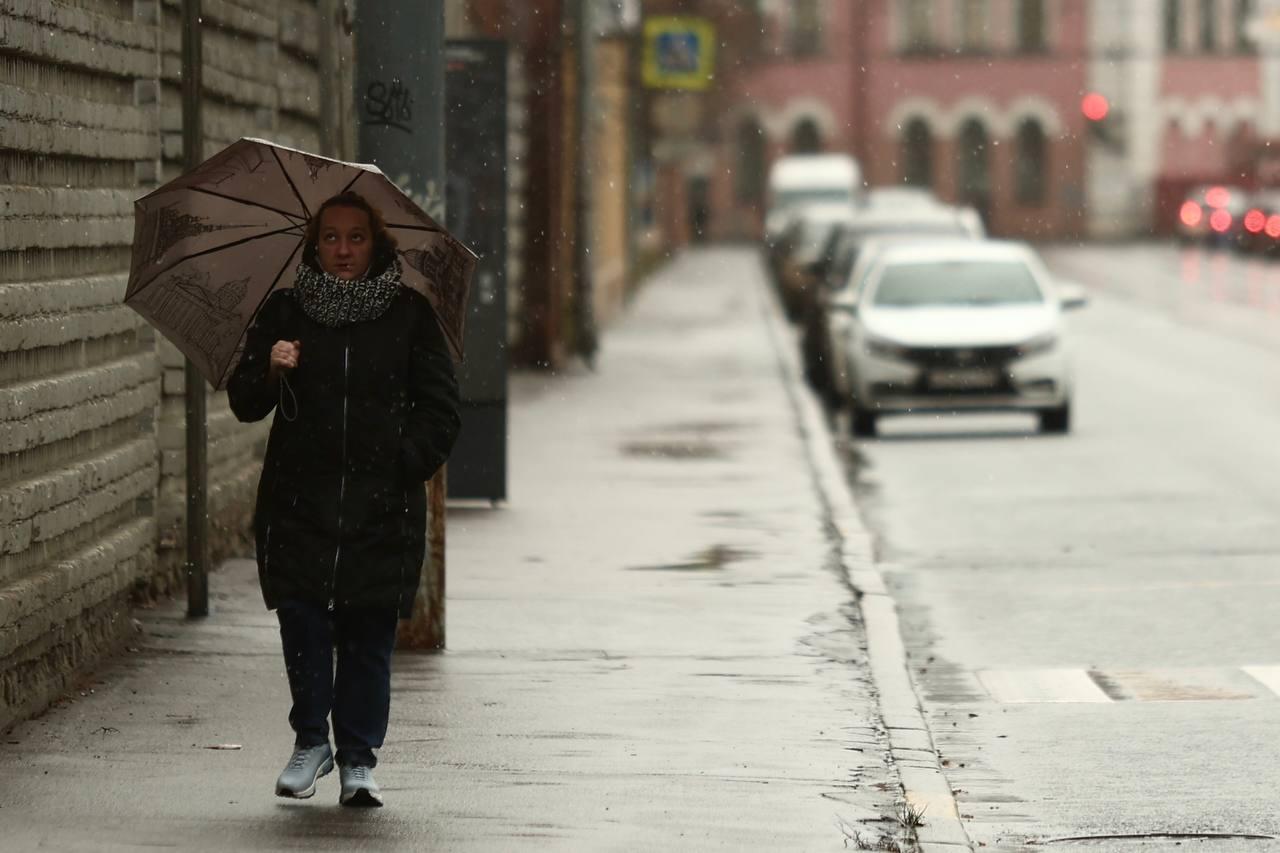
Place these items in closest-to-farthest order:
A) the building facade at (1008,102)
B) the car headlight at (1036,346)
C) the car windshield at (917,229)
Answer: the car headlight at (1036,346) → the car windshield at (917,229) → the building facade at (1008,102)

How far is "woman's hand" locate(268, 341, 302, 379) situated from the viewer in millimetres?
7148

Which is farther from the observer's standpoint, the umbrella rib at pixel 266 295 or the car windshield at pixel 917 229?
the car windshield at pixel 917 229

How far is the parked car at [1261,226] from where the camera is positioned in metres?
65.2

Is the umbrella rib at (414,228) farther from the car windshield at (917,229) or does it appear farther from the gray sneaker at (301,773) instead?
the car windshield at (917,229)

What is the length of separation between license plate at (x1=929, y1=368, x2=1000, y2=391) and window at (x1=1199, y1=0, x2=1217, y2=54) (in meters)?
73.2

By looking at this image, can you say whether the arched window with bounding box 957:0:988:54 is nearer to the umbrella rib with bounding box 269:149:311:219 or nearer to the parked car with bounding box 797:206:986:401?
the parked car with bounding box 797:206:986:401

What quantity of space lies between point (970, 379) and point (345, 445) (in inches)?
582

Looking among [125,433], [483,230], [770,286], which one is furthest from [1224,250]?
[125,433]

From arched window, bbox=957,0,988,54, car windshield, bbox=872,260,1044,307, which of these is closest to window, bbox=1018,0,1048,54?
arched window, bbox=957,0,988,54

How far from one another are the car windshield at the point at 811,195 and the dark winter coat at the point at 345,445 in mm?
61115

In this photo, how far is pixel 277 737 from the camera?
847 centimetres

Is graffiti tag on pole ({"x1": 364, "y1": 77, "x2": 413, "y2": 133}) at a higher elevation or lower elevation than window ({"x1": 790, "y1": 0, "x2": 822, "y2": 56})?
lower

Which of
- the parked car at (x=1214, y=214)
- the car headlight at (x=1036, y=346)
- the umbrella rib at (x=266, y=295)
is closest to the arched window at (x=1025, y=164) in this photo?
the parked car at (x=1214, y=214)

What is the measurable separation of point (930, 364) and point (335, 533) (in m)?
14.9
